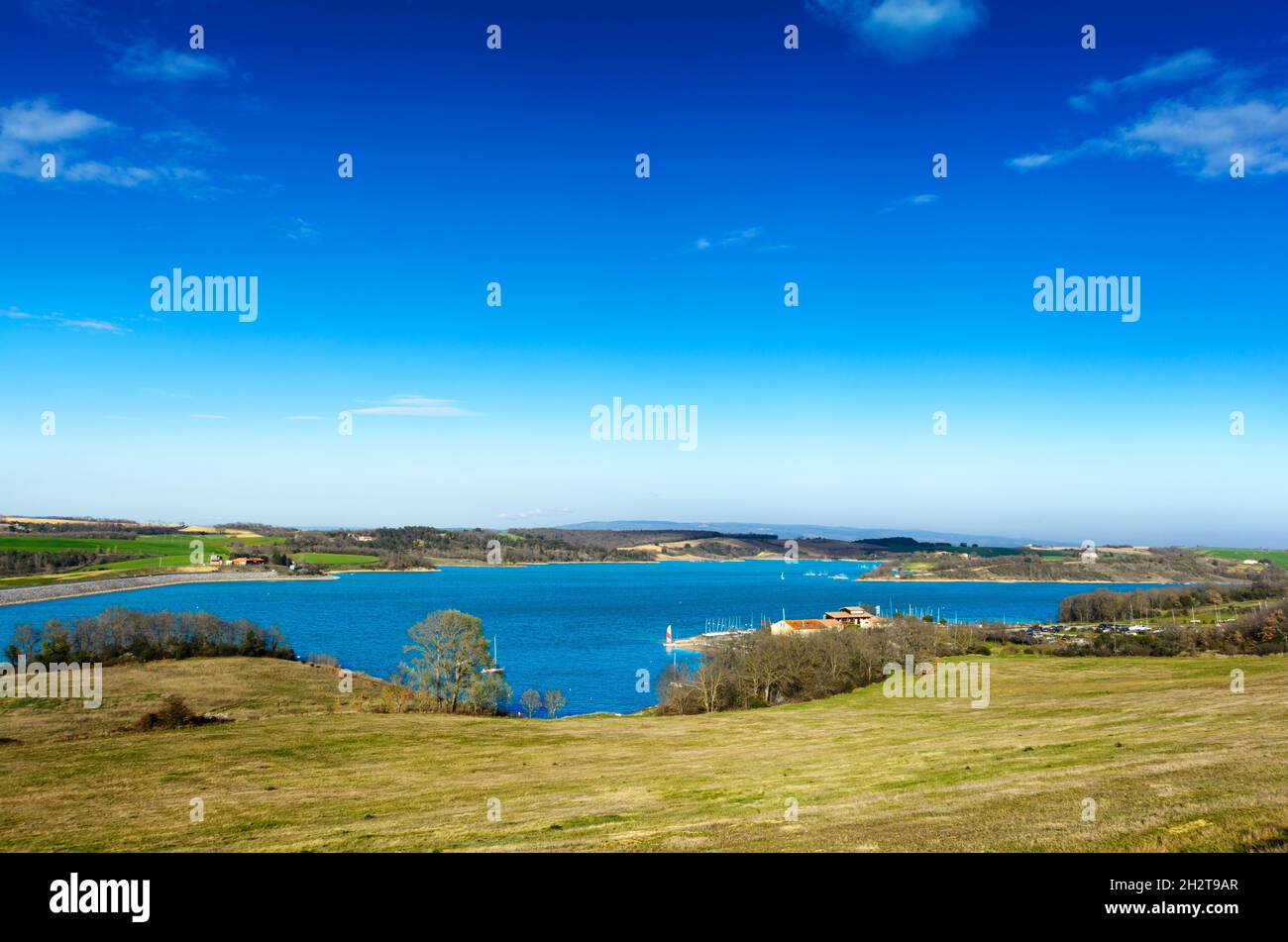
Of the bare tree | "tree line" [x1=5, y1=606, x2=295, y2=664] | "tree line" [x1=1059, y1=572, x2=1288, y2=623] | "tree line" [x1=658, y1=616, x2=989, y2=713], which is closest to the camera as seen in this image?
the bare tree

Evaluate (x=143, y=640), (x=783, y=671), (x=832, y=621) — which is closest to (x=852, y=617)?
(x=832, y=621)

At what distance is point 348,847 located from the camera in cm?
1706

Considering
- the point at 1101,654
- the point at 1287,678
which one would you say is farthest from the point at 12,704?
the point at 1101,654

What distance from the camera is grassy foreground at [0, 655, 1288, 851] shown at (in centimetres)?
1533

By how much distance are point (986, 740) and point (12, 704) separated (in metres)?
67.7

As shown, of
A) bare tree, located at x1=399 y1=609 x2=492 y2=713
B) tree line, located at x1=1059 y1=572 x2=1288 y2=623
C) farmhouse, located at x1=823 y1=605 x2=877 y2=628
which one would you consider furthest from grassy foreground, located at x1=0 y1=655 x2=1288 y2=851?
tree line, located at x1=1059 y1=572 x2=1288 y2=623

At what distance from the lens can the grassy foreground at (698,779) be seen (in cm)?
1533

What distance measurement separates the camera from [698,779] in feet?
87.2

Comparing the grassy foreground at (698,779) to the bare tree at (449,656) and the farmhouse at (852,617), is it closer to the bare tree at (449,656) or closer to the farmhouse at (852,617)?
the bare tree at (449,656)

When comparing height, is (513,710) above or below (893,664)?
below

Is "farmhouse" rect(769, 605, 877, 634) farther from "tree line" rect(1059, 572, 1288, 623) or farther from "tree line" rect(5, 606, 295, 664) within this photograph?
"tree line" rect(5, 606, 295, 664)

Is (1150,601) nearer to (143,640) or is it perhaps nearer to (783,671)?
(783,671)
